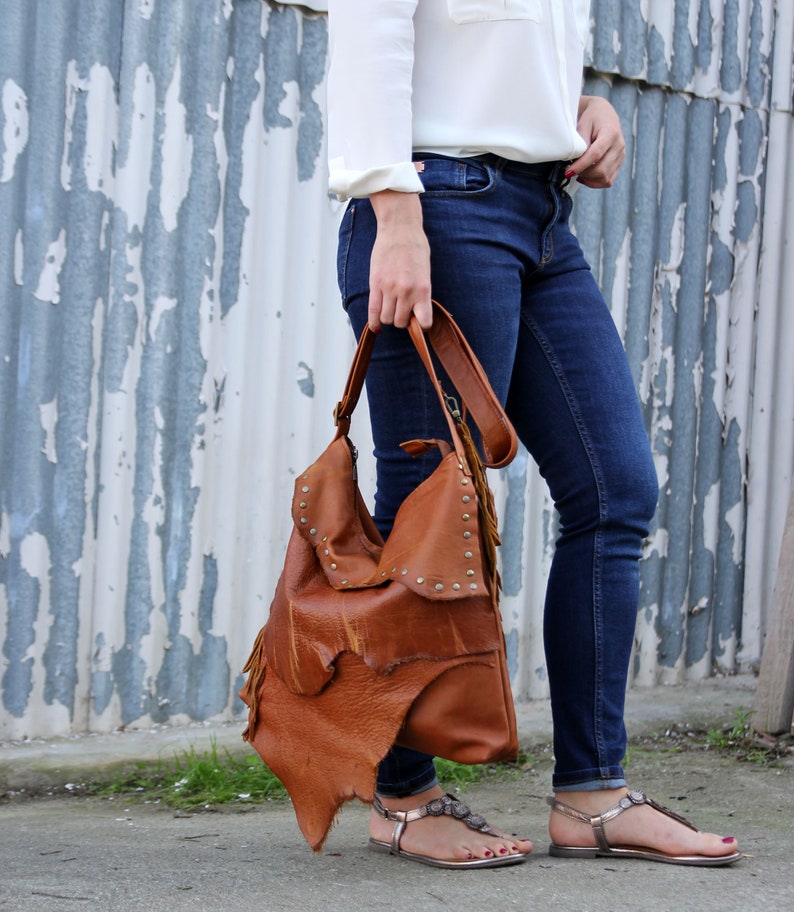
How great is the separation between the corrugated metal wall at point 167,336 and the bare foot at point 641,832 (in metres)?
1.36

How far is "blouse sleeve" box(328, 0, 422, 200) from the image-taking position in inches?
68.5

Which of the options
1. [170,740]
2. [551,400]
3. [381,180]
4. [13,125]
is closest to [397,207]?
[381,180]

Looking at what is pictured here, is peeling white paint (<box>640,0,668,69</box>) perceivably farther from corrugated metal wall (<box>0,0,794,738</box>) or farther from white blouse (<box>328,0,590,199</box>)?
white blouse (<box>328,0,590,199</box>)

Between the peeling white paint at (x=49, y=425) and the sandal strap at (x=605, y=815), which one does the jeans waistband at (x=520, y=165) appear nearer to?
the sandal strap at (x=605, y=815)

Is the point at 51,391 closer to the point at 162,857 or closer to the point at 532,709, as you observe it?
the point at 162,857

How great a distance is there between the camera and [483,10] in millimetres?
1815

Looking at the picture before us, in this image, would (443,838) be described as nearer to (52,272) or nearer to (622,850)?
(622,850)

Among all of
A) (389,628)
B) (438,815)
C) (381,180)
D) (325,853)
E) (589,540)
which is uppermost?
(381,180)

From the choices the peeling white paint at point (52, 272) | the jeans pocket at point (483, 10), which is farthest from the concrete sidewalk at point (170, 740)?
the jeans pocket at point (483, 10)

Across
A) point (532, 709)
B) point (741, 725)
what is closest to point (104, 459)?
point (532, 709)

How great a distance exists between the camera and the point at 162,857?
2.05 m

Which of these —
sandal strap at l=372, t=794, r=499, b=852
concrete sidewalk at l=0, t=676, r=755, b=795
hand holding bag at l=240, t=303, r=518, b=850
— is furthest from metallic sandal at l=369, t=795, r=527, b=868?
concrete sidewalk at l=0, t=676, r=755, b=795

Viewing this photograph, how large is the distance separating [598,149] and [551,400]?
0.48 m

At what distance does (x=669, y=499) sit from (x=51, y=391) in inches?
79.0
